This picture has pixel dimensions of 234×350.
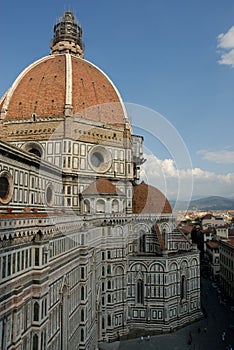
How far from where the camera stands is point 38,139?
3144cm

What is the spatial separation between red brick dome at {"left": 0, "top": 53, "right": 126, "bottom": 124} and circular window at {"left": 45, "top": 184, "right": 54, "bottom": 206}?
860 cm

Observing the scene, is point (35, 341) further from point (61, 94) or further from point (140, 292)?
point (61, 94)

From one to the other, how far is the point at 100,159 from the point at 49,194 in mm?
7903

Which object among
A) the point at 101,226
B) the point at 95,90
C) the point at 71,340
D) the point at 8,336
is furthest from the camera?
the point at 95,90

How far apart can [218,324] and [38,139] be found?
24.4 metres

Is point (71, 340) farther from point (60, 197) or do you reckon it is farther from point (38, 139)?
point (38, 139)

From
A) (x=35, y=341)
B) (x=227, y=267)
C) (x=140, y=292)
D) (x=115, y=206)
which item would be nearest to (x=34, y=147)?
(x=115, y=206)

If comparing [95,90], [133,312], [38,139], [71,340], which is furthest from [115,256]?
[95,90]

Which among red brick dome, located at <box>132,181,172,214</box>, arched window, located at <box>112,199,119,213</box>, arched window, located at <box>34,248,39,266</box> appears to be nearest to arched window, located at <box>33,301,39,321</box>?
arched window, located at <box>34,248,39,266</box>

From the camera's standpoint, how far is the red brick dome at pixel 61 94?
33438 millimetres

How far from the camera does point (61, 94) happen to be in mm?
33844

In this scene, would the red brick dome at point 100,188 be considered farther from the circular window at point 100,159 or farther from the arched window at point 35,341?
the arched window at point 35,341

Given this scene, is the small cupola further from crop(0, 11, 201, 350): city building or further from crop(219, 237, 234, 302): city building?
crop(219, 237, 234, 302): city building

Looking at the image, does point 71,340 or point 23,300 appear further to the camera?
point 71,340
